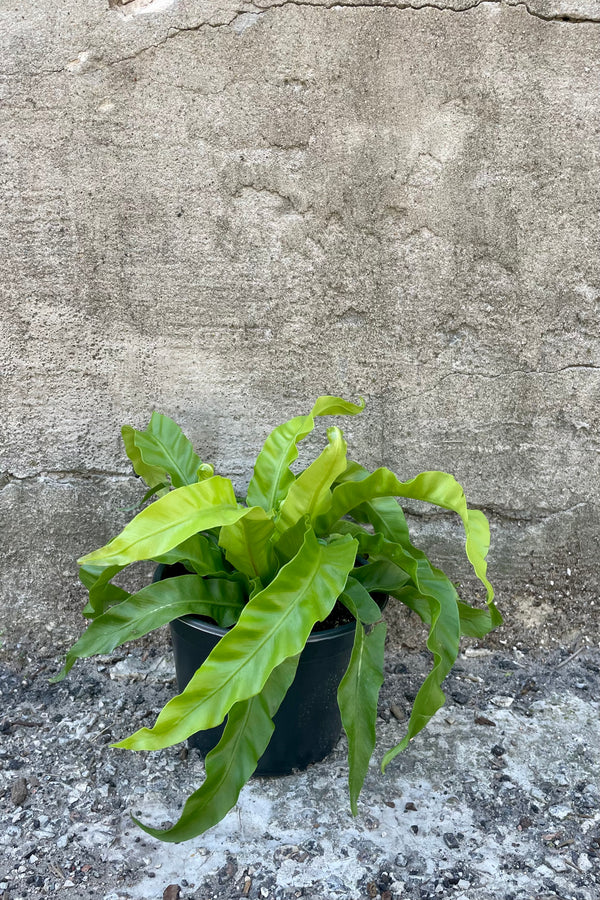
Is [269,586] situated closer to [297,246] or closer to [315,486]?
[315,486]

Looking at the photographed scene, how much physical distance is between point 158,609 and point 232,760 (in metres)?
0.33

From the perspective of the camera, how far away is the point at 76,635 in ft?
6.41

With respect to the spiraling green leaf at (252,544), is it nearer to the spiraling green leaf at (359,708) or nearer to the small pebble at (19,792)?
the spiraling green leaf at (359,708)

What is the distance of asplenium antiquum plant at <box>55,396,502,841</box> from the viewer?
1.17 m

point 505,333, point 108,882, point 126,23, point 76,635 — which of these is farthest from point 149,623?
point 126,23

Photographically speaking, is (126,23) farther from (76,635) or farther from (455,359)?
(76,635)

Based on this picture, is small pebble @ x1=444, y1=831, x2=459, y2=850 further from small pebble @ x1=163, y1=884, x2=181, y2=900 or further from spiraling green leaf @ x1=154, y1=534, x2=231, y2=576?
spiraling green leaf @ x1=154, y1=534, x2=231, y2=576

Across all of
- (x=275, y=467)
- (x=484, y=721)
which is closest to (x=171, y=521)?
(x=275, y=467)

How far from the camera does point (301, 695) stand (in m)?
1.50

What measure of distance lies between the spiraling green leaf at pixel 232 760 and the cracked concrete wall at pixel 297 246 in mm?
696

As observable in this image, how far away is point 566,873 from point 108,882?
0.88 m

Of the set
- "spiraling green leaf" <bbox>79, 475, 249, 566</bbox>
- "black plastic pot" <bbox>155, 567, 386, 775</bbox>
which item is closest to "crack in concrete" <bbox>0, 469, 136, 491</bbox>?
"black plastic pot" <bbox>155, 567, 386, 775</bbox>

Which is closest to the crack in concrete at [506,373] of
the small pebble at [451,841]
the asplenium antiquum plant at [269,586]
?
the asplenium antiquum plant at [269,586]

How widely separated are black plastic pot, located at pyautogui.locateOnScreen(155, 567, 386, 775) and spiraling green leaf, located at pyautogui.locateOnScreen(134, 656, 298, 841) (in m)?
0.14
